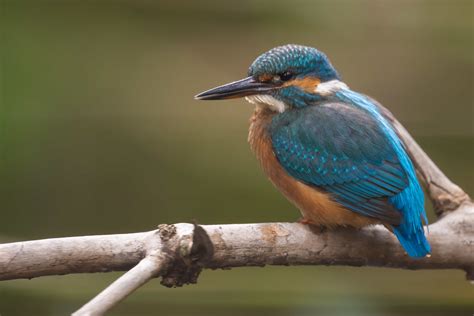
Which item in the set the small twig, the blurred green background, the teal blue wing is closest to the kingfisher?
the teal blue wing

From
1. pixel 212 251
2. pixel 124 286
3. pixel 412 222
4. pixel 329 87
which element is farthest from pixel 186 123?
pixel 124 286

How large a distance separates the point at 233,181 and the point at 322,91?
4.93 feet

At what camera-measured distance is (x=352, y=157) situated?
250 centimetres

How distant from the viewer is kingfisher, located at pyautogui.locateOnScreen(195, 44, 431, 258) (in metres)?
2.41

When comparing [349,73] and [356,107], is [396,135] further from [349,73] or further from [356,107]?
[349,73]

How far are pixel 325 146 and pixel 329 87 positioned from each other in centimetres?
21

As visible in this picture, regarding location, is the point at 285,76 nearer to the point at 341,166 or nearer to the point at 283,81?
the point at 283,81

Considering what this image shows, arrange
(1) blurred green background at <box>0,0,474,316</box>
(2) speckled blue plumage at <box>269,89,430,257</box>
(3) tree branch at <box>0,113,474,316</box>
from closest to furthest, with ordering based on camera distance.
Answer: (3) tree branch at <box>0,113,474,316</box> → (2) speckled blue plumage at <box>269,89,430,257</box> → (1) blurred green background at <box>0,0,474,316</box>

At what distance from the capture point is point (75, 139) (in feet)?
14.1

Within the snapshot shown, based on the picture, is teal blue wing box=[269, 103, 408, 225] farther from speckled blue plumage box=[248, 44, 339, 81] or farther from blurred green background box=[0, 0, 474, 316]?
blurred green background box=[0, 0, 474, 316]

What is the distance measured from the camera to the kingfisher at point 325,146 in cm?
241

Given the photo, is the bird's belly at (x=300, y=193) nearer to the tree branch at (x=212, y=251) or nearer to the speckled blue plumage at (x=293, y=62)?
the tree branch at (x=212, y=251)

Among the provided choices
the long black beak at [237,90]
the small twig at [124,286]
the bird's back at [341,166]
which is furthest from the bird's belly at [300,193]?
the small twig at [124,286]

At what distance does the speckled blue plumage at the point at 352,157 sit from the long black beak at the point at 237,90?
0.11m
